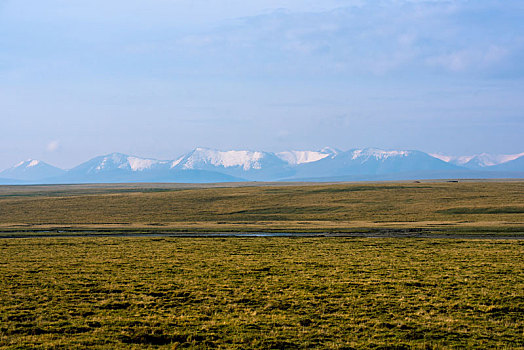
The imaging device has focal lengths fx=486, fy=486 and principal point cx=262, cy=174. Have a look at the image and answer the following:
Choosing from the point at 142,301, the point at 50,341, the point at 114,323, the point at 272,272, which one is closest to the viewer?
the point at 50,341

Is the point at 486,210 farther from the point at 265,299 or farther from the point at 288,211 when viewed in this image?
the point at 265,299

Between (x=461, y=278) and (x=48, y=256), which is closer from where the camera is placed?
(x=461, y=278)

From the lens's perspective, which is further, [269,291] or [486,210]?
[486,210]

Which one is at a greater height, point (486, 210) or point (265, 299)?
point (265, 299)

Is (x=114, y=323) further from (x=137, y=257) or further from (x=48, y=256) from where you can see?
(x=48, y=256)

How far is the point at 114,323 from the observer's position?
17734 mm

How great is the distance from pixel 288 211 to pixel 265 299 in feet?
223

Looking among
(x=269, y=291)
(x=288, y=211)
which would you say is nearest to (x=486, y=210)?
(x=288, y=211)

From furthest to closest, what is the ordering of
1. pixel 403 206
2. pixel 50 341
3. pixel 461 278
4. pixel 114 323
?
pixel 403 206, pixel 461 278, pixel 114 323, pixel 50 341

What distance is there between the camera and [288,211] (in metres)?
89.4

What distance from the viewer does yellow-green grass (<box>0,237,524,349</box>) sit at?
1591 cm

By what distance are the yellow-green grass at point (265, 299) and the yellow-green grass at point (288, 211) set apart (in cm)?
2744

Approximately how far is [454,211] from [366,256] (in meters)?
51.7

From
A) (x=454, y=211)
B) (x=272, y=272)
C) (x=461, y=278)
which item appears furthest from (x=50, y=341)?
(x=454, y=211)
